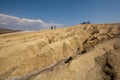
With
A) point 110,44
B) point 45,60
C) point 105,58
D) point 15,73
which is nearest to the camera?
point 105,58

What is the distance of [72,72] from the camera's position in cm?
1434

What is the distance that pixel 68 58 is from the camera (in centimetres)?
1911

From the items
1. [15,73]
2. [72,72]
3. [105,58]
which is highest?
[105,58]

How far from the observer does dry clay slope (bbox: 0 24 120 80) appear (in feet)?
46.1

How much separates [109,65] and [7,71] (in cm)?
1154

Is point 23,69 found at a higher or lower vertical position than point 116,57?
lower

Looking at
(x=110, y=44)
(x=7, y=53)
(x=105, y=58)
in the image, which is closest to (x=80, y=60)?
(x=105, y=58)

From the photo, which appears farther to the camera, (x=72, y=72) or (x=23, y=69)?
(x=23, y=69)

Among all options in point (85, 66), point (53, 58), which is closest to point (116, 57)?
point (85, 66)

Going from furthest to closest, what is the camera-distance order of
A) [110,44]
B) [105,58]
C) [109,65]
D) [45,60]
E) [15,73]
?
[45,60]
[15,73]
[110,44]
[105,58]
[109,65]

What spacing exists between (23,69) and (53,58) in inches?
163

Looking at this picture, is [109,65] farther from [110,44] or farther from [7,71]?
[7,71]

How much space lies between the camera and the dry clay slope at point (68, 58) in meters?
14.1

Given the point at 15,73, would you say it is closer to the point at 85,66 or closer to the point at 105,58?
the point at 85,66
